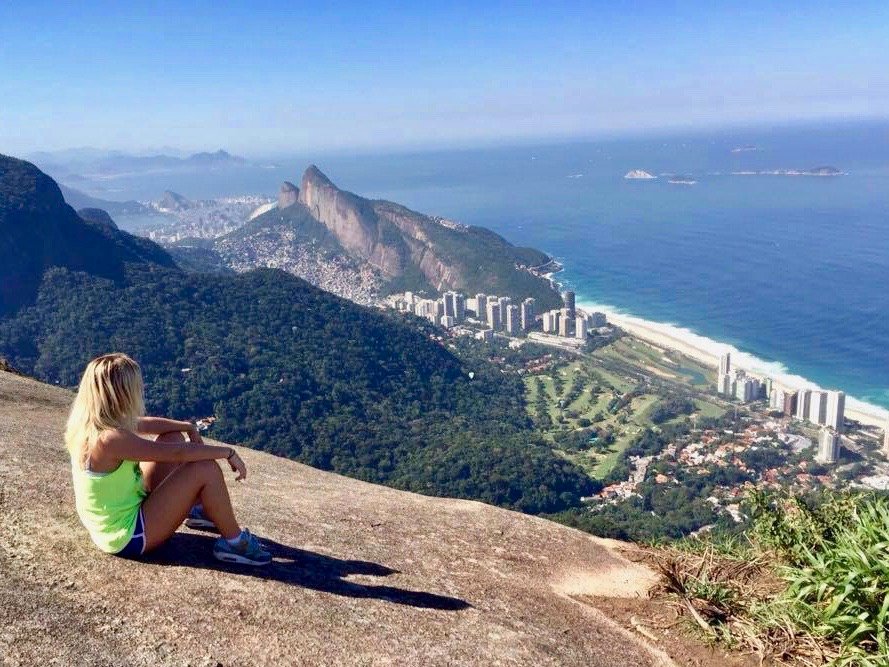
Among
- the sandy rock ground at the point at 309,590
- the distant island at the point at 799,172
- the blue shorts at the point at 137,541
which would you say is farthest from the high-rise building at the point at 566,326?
the distant island at the point at 799,172

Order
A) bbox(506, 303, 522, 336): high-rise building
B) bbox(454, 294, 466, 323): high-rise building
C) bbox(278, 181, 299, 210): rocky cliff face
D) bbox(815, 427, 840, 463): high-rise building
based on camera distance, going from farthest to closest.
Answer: bbox(278, 181, 299, 210): rocky cliff face < bbox(454, 294, 466, 323): high-rise building < bbox(506, 303, 522, 336): high-rise building < bbox(815, 427, 840, 463): high-rise building

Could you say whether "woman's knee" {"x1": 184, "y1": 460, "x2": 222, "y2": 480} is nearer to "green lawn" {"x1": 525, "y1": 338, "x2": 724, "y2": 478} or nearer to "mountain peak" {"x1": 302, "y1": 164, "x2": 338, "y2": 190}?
"green lawn" {"x1": 525, "y1": 338, "x2": 724, "y2": 478}

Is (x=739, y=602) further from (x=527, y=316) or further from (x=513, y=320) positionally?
(x=527, y=316)

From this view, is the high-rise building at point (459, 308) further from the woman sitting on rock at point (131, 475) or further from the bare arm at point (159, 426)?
the woman sitting on rock at point (131, 475)

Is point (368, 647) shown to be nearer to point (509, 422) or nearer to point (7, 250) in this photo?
point (509, 422)

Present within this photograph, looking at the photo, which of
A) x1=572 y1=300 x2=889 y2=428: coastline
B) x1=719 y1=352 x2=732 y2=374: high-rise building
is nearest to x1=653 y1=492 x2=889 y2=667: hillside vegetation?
x1=572 y1=300 x2=889 y2=428: coastline

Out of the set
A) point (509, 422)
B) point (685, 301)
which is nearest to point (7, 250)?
point (509, 422)

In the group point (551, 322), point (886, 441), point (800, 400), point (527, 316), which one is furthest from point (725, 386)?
point (527, 316)
